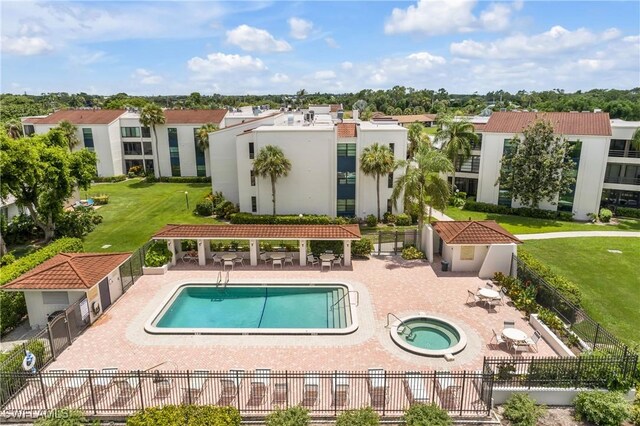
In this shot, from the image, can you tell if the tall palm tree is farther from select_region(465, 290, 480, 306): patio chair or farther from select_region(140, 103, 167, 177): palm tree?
select_region(140, 103, 167, 177): palm tree

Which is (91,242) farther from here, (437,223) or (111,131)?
(111,131)

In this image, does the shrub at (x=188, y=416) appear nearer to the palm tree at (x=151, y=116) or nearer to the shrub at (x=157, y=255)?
the shrub at (x=157, y=255)

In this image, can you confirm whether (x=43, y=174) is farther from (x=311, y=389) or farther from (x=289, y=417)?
(x=289, y=417)

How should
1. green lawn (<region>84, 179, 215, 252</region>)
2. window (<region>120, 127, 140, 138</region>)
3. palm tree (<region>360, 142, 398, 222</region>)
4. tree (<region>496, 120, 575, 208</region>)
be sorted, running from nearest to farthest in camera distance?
green lawn (<region>84, 179, 215, 252</region>), palm tree (<region>360, 142, 398, 222</region>), tree (<region>496, 120, 575, 208</region>), window (<region>120, 127, 140, 138</region>)

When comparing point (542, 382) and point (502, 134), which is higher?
point (502, 134)

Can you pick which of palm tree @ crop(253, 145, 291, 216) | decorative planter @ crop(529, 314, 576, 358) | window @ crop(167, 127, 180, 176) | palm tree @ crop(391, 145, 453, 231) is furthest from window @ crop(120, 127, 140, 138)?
decorative planter @ crop(529, 314, 576, 358)

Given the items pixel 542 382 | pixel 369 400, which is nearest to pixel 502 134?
pixel 542 382
